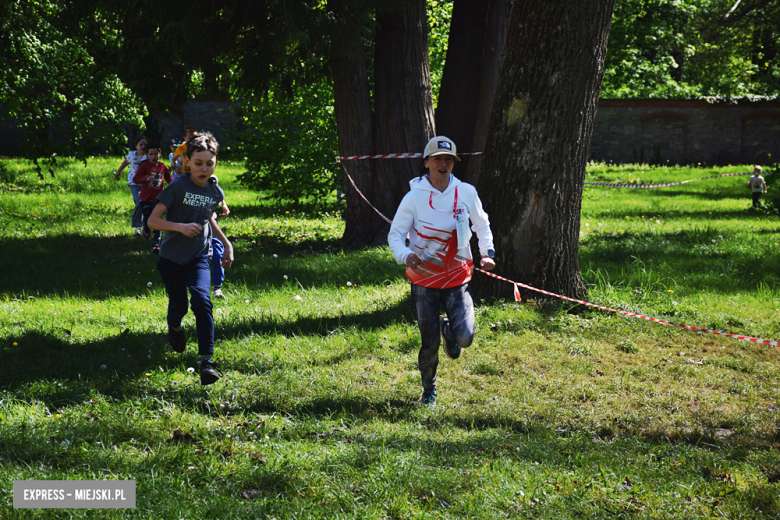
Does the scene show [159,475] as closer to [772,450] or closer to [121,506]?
[121,506]

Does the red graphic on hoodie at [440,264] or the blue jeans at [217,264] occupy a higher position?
the red graphic on hoodie at [440,264]

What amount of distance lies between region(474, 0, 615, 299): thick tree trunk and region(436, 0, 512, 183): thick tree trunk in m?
2.60

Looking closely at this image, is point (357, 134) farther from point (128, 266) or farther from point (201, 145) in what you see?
point (201, 145)

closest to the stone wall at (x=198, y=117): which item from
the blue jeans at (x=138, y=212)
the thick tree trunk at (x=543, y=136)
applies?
the blue jeans at (x=138, y=212)

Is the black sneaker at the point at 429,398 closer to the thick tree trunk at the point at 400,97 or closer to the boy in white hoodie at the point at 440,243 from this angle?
the boy in white hoodie at the point at 440,243

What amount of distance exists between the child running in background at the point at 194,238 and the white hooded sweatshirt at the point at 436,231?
1487 mm

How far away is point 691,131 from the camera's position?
28438 mm

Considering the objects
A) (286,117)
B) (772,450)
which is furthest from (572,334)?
(286,117)

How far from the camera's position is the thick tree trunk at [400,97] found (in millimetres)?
10211

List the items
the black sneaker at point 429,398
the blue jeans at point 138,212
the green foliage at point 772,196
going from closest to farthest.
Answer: the black sneaker at point 429,398 → the blue jeans at point 138,212 → the green foliage at point 772,196

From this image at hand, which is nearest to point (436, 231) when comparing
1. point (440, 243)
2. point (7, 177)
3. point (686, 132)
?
point (440, 243)

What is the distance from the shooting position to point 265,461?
157 inches

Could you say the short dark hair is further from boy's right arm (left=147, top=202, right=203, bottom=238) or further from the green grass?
the green grass

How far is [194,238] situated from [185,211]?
230mm
